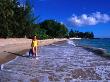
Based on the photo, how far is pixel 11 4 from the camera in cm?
6172

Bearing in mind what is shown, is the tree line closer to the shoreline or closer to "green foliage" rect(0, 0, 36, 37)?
"green foliage" rect(0, 0, 36, 37)

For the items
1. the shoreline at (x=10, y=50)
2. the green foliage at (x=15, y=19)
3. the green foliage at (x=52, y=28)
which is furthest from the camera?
the green foliage at (x=52, y=28)

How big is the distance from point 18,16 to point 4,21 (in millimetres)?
13599

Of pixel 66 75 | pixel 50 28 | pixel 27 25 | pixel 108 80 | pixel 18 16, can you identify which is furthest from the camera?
pixel 50 28

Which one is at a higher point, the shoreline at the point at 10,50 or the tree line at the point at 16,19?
the tree line at the point at 16,19

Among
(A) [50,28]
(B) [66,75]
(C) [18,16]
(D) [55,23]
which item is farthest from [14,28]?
(D) [55,23]

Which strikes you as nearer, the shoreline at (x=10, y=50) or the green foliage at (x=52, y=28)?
the shoreline at (x=10, y=50)

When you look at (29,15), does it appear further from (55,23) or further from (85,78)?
(55,23)

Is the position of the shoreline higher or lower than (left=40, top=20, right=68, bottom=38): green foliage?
lower

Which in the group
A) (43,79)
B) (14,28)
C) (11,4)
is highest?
(11,4)

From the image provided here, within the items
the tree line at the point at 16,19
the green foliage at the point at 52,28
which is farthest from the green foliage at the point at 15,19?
the green foliage at the point at 52,28

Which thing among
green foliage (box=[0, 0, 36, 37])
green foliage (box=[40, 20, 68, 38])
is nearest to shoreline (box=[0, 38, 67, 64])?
green foliage (box=[0, 0, 36, 37])

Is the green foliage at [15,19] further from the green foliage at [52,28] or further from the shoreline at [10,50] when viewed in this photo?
the green foliage at [52,28]

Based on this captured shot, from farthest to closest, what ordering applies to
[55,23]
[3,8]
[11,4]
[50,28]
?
1. [55,23]
2. [50,28]
3. [11,4]
4. [3,8]
